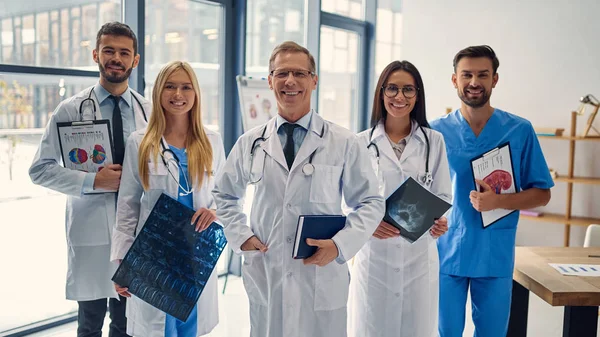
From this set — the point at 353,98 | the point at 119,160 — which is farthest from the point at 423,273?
the point at 353,98

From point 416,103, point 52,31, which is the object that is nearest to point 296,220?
point 416,103

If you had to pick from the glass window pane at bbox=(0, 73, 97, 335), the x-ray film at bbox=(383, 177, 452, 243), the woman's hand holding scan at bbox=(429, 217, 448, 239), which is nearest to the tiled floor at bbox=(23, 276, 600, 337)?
the glass window pane at bbox=(0, 73, 97, 335)

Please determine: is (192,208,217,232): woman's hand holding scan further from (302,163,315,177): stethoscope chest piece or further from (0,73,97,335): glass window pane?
(0,73,97,335): glass window pane

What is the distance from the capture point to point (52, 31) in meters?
3.42

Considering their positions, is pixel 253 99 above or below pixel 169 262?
above

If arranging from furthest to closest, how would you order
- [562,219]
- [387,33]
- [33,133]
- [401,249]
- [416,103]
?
[387,33] → [562,219] → [33,133] → [416,103] → [401,249]

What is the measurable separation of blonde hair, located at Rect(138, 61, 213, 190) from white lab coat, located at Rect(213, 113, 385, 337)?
281 mm

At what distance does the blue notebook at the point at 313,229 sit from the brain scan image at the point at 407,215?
334 mm

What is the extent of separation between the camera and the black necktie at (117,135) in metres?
2.30

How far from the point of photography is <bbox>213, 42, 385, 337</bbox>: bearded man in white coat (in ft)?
5.77

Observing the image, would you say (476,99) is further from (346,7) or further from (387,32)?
(387,32)

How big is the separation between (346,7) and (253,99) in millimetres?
1965

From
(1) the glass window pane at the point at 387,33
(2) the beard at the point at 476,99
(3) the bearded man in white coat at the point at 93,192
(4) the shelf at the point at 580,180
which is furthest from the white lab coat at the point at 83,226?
(1) the glass window pane at the point at 387,33

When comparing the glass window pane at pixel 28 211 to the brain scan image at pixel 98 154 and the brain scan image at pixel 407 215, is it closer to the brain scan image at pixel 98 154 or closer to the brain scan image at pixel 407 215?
the brain scan image at pixel 98 154
